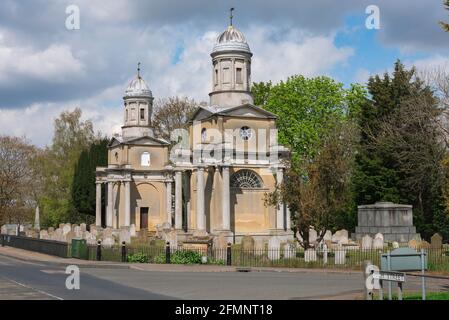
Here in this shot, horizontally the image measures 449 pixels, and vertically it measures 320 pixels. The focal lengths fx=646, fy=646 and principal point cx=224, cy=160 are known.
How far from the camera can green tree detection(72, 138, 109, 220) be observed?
72.3 m

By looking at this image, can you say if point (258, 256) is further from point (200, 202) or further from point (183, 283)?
point (200, 202)

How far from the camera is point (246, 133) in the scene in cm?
4916

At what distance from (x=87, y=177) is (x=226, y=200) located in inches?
1207

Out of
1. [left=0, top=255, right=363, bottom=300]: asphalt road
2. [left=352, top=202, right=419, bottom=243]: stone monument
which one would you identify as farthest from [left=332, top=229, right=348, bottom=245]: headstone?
[left=0, top=255, right=363, bottom=300]: asphalt road

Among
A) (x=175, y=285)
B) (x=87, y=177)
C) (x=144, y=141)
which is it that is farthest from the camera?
(x=87, y=177)

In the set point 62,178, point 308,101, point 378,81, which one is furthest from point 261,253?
point 62,178

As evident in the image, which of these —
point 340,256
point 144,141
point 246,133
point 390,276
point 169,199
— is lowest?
point 340,256

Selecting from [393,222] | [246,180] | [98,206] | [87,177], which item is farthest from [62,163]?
[393,222]

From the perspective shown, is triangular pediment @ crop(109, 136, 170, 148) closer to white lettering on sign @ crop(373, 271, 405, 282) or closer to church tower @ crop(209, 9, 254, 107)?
church tower @ crop(209, 9, 254, 107)

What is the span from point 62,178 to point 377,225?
49.0 metres

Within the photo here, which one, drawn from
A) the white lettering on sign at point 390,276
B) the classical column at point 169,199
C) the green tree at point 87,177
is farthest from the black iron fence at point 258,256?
the green tree at point 87,177

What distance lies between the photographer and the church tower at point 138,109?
68.9m

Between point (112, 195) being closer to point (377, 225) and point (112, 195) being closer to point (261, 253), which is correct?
point (377, 225)

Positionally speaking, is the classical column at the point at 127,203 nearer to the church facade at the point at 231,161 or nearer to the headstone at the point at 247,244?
the church facade at the point at 231,161
